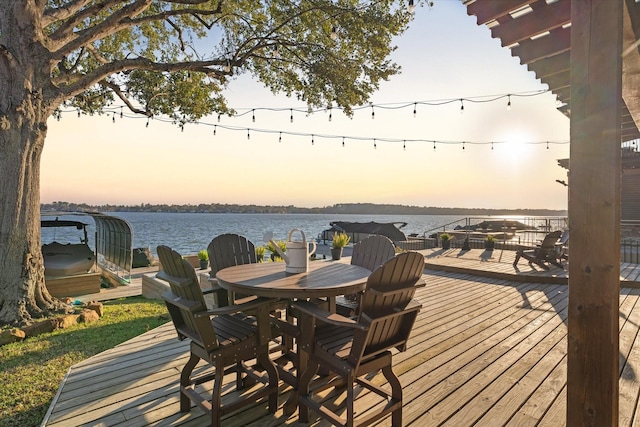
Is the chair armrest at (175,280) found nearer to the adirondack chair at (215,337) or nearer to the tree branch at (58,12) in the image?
the adirondack chair at (215,337)

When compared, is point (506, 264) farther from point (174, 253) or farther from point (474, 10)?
A: point (174, 253)

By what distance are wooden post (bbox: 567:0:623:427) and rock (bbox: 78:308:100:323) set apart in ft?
17.4

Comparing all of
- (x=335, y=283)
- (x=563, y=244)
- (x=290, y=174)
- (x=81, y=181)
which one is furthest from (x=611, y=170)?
(x=81, y=181)

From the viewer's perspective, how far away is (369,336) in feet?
5.94

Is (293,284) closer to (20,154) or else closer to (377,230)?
(20,154)

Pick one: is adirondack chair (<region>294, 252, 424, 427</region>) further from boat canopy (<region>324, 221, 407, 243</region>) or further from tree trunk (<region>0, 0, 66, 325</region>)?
boat canopy (<region>324, 221, 407, 243</region>)

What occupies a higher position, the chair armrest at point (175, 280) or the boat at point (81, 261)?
the chair armrest at point (175, 280)

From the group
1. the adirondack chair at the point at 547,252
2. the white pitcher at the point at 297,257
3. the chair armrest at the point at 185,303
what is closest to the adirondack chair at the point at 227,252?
the white pitcher at the point at 297,257

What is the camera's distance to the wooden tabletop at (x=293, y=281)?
2.02 metres

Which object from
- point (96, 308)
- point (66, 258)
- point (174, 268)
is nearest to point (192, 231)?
point (66, 258)

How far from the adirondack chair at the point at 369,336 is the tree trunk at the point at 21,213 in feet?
13.8

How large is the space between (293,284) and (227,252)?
1.23m

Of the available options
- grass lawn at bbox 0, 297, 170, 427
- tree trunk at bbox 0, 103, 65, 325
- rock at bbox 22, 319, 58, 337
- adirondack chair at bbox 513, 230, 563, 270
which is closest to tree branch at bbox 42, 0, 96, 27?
tree trunk at bbox 0, 103, 65, 325

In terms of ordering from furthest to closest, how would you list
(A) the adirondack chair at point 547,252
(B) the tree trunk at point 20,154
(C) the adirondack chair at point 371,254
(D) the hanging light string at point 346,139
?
(D) the hanging light string at point 346,139
(A) the adirondack chair at point 547,252
(B) the tree trunk at point 20,154
(C) the adirondack chair at point 371,254
